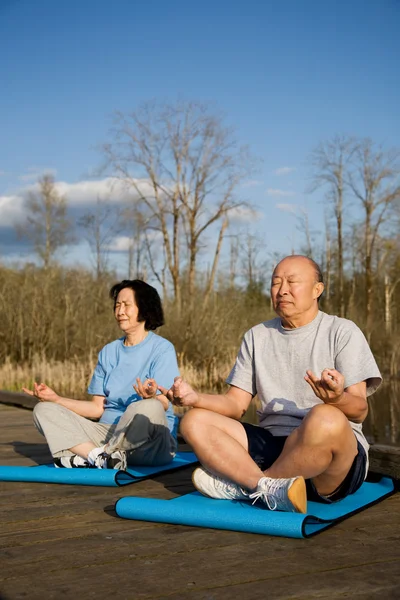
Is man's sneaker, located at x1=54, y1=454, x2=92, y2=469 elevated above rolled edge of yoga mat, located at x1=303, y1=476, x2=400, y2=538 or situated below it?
above

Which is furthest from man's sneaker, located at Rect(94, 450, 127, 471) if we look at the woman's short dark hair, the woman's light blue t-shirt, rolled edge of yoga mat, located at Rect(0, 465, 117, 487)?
the woman's short dark hair

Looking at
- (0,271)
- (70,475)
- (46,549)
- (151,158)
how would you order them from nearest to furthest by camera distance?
(46,549) < (70,475) < (0,271) < (151,158)

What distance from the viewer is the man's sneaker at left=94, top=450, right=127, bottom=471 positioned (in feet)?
12.3

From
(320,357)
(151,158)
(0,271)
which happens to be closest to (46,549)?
(320,357)

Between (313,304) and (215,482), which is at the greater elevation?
(313,304)

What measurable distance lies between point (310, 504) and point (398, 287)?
26317 millimetres

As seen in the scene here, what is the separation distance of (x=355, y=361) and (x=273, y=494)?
0.65 m

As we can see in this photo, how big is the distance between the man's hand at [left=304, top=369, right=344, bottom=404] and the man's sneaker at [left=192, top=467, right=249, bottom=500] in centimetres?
61

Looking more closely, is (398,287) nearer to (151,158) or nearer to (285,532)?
(151,158)

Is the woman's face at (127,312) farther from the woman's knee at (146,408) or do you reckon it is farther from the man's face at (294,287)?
the man's face at (294,287)

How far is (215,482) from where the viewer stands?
3.04 m

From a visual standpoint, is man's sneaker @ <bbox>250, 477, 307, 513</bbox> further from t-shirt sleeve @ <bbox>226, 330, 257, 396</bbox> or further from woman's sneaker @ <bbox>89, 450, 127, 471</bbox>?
woman's sneaker @ <bbox>89, 450, 127, 471</bbox>

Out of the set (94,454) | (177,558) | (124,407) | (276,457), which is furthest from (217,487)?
(124,407)

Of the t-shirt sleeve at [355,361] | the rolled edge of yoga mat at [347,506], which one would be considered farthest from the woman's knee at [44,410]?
the t-shirt sleeve at [355,361]
